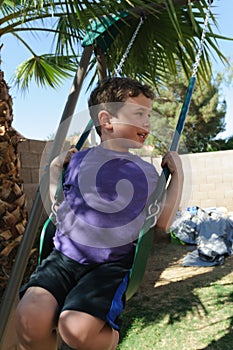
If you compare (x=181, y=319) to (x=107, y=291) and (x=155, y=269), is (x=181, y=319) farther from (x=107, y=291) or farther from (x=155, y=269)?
(x=107, y=291)

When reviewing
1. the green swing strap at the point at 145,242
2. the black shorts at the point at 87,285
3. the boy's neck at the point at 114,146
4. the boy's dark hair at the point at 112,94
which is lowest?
the black shorts at the point at 87,285

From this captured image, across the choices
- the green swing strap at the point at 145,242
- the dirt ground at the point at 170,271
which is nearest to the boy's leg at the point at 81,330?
the green swing strap at the point at 145,242

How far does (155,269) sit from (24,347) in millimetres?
4419

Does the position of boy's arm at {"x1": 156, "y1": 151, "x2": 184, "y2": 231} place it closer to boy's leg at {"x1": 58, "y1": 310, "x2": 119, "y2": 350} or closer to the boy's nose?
the boy's nose

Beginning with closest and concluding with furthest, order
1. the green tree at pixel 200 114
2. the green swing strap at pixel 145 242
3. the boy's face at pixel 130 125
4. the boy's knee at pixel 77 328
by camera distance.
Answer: the boy's knee at pixel 77 328
the green swing strap at pixel 145 242
the boy's face at pixel 130 125
the green tree at pixel 200 114

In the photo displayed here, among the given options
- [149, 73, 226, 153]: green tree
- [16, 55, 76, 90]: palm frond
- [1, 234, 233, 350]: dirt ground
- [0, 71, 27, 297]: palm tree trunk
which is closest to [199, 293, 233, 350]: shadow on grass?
[1, 234, 233, 350]: dirt ground

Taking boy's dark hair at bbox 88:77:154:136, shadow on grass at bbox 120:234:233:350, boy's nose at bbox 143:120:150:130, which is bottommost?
shadow on grass at bbox 120:234:233:350

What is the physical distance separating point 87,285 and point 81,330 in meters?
0.16

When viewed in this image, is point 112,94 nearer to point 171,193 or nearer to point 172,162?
point 172,162

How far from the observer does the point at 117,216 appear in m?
1.45

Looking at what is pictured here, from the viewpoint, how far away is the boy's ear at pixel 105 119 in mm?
1682

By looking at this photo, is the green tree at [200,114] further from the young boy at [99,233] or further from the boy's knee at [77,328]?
the boy's knee at [77,328]

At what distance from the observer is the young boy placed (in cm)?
133

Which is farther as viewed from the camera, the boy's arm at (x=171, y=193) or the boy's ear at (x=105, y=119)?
the boy's ear at (x=105, y=119)
